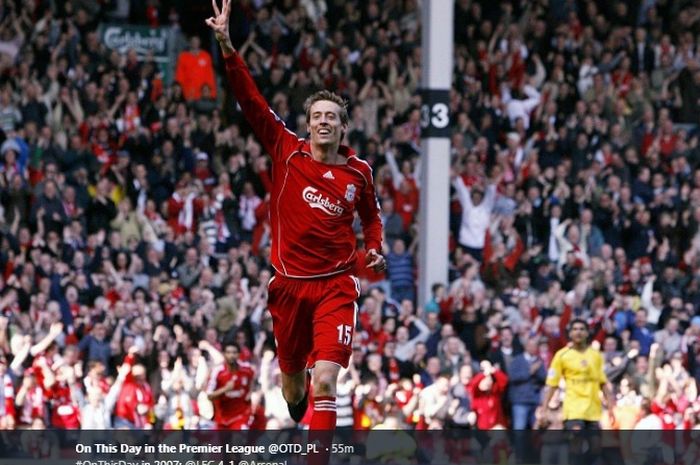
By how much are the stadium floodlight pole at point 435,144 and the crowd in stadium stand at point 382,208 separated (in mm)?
428

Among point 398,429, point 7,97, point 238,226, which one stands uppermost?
point 7,97

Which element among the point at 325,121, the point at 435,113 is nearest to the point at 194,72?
the point at 435,113

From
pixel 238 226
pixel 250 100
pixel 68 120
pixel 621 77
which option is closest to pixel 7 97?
pixel 68 120

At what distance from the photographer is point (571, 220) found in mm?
26062

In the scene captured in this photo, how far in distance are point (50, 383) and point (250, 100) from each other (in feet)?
26.7

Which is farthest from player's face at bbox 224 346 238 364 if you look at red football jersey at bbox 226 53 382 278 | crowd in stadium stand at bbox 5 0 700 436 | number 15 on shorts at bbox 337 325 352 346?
number 15 on shorts at bbox 337 325 352 346

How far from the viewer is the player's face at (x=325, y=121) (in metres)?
12.2

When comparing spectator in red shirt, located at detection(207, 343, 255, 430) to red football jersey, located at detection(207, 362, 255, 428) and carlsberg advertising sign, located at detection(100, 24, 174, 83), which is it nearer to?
red football jersey, located at detection(207, 362, 255, 428)

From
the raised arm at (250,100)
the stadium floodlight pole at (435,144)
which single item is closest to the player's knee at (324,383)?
the raised arm at (250,100)

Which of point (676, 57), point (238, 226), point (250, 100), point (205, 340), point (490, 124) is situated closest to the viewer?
point (250, 100)

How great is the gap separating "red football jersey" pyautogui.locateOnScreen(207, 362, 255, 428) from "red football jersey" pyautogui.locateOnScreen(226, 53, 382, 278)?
20.3ft

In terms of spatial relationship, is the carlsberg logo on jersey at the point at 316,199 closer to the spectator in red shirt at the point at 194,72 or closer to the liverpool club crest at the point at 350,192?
the liverpool club crest at the point at 350,192

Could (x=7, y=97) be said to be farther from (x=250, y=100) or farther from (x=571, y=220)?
(x=250, y=100)

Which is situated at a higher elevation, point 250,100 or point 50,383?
point 250,100
